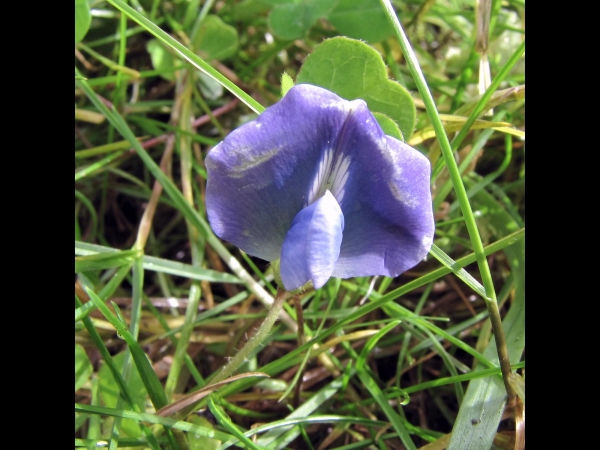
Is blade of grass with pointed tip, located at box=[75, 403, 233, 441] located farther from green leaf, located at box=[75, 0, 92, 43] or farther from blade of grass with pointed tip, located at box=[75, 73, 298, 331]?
green leaf, located at box=[75, 0, 92, 43]

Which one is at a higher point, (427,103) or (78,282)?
(427,103)

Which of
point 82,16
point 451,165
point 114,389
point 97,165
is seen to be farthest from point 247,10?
point 114,389

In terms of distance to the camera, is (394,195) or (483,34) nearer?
(394,195)

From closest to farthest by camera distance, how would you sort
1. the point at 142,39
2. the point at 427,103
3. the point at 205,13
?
1. the point at 427,103
2. the point at 205,13
3. the point at 142,39

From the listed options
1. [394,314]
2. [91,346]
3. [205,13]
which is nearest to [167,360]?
[91,346]

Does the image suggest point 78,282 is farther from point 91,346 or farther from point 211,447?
point 211,447

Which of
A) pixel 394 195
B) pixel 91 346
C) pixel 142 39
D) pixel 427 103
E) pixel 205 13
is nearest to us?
pixel 394 195

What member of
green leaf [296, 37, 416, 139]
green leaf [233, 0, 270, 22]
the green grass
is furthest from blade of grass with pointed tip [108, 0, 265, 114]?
green leaf [233, 0, 270, 22]

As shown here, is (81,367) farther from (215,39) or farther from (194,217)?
(215,39)
